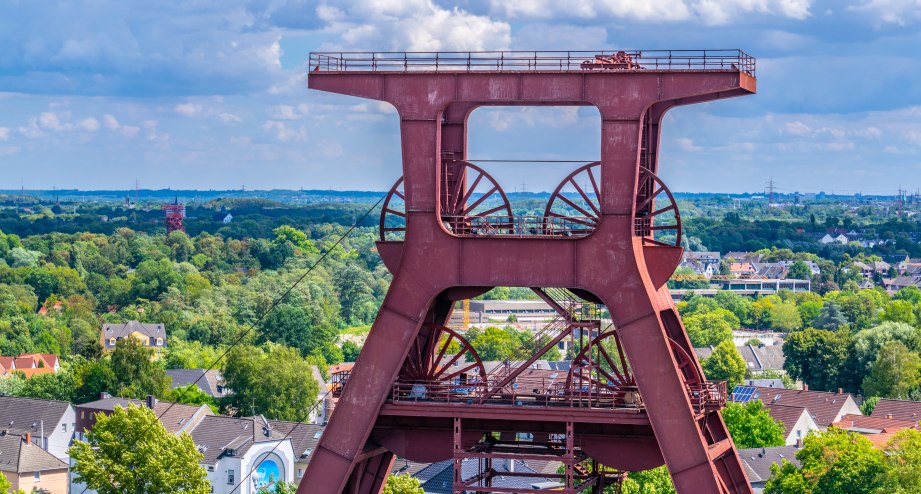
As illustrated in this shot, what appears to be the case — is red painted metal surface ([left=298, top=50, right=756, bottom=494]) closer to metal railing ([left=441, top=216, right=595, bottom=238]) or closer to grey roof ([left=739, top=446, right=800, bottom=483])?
metal railing ([left=441, top=216, right=595, bottom=238])

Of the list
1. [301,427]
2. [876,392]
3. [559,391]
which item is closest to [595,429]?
[559,391]

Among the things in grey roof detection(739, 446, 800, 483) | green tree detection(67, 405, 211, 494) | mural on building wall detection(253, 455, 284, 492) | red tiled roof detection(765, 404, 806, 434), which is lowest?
mural on building wall detection(253, 455, 284, 492)

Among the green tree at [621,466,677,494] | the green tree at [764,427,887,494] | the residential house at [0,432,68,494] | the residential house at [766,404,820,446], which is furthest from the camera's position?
the residential house at [766,404,820,446]

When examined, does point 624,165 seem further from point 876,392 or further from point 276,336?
point 276,336

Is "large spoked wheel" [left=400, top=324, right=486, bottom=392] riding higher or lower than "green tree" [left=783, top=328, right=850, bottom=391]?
higher

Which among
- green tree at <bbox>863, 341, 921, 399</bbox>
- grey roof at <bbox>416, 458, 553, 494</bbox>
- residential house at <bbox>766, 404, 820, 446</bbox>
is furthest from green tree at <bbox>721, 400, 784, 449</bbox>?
green tree at <bbox>863, 341, 921, 399</bbox>

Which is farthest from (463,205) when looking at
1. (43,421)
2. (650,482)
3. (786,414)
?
(786,414)
